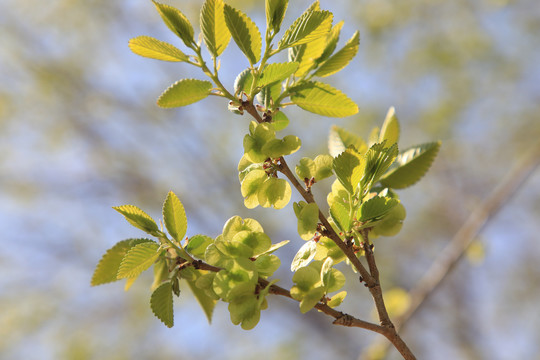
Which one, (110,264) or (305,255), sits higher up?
(110,264)

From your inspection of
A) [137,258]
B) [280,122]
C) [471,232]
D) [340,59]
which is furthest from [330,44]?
[471,232]

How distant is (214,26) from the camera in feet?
1.71

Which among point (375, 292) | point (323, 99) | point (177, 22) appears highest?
point (177, 22)

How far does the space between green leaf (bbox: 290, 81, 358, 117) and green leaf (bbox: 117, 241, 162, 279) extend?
0.25 meters

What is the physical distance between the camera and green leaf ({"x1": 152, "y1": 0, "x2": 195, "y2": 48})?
1.66 feet

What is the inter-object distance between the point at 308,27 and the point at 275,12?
42 millimetres

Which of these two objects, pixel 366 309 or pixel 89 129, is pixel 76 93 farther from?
pixel 366 309

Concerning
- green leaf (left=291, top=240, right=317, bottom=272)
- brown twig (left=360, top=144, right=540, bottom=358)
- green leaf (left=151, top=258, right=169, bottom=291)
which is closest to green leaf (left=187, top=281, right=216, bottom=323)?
green leaf (left=151, top=258, right=169, bottom=291)

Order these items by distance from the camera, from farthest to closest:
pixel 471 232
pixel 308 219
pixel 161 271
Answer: pixel 471 232
pixel 161 271
pixel 308 219

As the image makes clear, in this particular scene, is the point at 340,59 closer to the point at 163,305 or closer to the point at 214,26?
the point at 214,26

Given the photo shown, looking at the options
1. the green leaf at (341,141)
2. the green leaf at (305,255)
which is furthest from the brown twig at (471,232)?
the green leaf at (305,255)

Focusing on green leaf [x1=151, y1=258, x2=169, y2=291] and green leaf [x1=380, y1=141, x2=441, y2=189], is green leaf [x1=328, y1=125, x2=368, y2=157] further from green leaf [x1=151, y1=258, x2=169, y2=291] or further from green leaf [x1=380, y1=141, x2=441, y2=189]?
green leaf [x1=151, y1=258, x2=169, y2=291]

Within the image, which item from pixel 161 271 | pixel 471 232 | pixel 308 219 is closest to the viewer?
pixel 308 219

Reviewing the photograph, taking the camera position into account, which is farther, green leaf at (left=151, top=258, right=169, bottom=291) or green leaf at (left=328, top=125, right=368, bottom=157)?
green leaf at (left=328, top=125, right=368, bottom=157)
